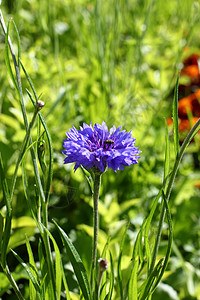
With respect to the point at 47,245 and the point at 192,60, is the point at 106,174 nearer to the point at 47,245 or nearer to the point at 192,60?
the point at 47,245

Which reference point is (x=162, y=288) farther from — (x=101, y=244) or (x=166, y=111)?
(x=166, y=111)

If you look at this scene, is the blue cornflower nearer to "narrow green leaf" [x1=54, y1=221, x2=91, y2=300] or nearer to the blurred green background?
"narrow green leaf" [x1=54, y1=221, x2=91, y2=300]

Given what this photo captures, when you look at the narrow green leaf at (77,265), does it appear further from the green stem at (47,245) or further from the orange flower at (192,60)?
the orange flower at (192,60)

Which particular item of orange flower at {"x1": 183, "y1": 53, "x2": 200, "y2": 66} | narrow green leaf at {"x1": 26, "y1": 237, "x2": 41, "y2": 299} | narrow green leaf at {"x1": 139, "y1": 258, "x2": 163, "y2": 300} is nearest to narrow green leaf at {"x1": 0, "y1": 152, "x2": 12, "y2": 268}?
narrow green leaf at {"x1": 26, "y1": 237, "x2": 41, "y2": 299}

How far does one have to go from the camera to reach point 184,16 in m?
1.60

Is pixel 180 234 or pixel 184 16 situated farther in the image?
pixel 184 16

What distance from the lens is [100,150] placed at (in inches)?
17.0

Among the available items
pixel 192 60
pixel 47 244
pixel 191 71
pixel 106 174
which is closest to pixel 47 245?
pixel 47 244

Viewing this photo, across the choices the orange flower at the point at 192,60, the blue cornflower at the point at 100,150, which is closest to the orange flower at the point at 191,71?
the orange flower at the point at 192,60

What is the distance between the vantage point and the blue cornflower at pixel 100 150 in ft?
1.39

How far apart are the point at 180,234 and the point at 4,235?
58 centimetres

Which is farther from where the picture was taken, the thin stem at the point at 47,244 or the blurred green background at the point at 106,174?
the blurred green background at the point at 106,174

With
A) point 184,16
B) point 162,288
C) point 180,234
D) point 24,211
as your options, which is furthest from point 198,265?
point 184,16

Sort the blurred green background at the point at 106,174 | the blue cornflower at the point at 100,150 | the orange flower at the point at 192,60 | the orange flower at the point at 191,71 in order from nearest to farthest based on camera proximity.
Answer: the blue cornflower at the point at 100,150, the blurred green background at the point at 106,174, the orange flower at the point at 191,71, the orange flower at the point at 192,60
